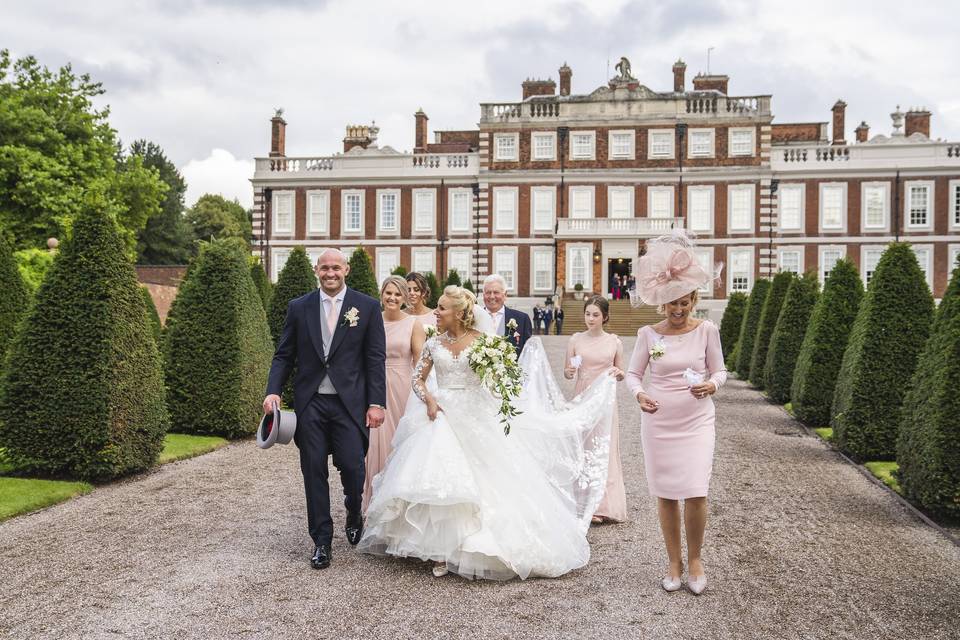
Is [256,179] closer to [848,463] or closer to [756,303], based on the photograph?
[756,303]

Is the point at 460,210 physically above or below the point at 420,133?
below

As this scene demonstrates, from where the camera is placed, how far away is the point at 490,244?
4138 cm

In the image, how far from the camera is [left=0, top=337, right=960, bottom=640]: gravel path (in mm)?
4156

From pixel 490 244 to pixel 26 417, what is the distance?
1354 inches

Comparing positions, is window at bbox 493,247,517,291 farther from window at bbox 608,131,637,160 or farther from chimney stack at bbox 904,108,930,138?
chimney stack at bbox 904,108,930,138

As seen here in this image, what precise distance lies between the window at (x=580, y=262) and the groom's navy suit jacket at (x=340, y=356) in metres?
34.3

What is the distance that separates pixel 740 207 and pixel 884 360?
106 ft

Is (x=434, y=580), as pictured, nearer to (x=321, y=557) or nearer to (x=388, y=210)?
(x=321, y=557)

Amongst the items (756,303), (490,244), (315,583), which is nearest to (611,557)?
(315,583)

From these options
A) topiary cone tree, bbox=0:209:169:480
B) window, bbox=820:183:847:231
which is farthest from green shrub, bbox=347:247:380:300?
window, bbox=820:183:847:231

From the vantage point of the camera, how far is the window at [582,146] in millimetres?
40281

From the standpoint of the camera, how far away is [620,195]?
40.2 meters

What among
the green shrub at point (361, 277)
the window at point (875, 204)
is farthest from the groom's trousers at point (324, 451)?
the window at point (875, 204)

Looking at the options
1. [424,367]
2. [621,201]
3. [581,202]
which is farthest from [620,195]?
[424,367]
